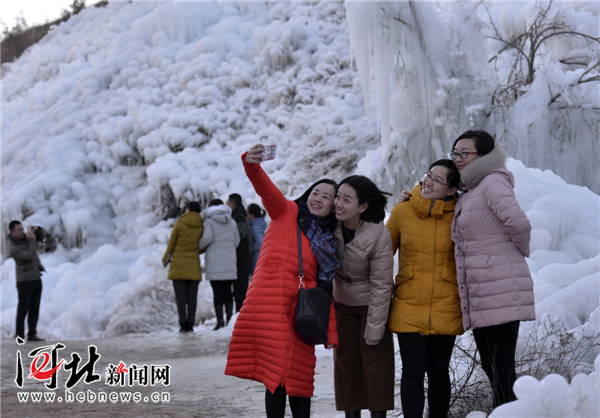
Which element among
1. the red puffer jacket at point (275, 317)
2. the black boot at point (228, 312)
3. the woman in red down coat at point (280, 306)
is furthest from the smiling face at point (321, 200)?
the black boot at point (228, 312)

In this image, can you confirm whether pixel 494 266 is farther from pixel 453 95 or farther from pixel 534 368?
pixel 453 95

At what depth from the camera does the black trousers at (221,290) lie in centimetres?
845

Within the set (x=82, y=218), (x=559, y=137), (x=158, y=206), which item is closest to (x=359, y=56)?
(x=559, y=137)

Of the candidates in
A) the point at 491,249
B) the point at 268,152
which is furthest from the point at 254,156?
the point at 491,249

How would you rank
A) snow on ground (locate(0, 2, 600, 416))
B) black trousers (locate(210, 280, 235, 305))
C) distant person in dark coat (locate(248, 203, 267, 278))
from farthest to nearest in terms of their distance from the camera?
1. snow on ground (locate(0, 2, 600, 416))
2. distant person in dark coat (locate(248, 203, 267, 278))
3. black trousers (locate(210, 280, 235, 305))

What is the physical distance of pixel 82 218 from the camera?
14727 mm

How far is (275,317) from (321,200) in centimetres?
72

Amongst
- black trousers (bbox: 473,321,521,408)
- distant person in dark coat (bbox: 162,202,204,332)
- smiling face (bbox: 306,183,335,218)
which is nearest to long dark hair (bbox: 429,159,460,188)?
smiling face (bbox: 306,183,335,218)

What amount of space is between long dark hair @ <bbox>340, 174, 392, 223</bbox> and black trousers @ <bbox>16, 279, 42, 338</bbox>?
632 cm

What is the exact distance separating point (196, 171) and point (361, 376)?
37.3 ft

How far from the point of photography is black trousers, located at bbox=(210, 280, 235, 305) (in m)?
8.45

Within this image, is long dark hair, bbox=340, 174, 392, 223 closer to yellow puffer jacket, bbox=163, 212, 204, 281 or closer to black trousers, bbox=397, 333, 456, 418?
black trousers, bbox=397, 333, 456, 418

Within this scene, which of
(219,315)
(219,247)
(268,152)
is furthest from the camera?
(219,315)

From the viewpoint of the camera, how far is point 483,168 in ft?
10.4
